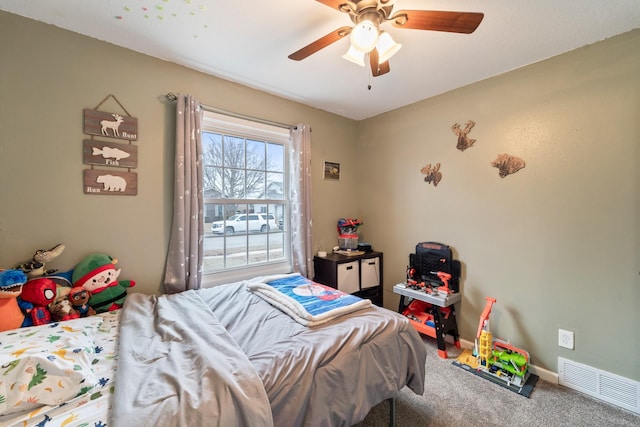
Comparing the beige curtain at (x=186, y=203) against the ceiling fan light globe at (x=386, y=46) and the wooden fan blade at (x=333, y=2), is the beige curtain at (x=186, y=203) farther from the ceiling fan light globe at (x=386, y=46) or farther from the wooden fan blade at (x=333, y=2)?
the ceiling fan light globe at (x=386, y=46)

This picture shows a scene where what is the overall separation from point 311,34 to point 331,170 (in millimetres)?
1558

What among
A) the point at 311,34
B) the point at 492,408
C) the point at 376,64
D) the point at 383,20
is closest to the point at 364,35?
the point at 383,20

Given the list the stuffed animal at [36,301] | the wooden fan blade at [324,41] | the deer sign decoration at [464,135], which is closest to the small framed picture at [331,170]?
the deer sign decoration at [464,135]

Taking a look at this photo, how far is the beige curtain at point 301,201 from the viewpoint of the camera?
2.68 metres

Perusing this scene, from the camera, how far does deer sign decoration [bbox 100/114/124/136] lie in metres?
1.79

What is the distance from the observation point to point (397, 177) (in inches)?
117

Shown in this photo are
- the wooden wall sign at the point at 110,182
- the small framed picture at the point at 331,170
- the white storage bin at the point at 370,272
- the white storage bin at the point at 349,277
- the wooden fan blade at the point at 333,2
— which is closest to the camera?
the wooden fan blade at the point at 333,2

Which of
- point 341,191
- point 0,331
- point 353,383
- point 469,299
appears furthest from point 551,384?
point 0,331

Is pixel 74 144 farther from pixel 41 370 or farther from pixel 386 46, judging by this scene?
pixel 386 46

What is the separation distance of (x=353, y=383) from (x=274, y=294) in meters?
0.76

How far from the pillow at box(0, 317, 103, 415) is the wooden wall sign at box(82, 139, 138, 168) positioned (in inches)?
43.6

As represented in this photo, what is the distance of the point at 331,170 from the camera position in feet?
10.3

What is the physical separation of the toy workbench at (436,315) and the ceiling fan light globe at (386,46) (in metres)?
1.94

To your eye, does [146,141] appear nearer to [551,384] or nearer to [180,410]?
[180,410]
